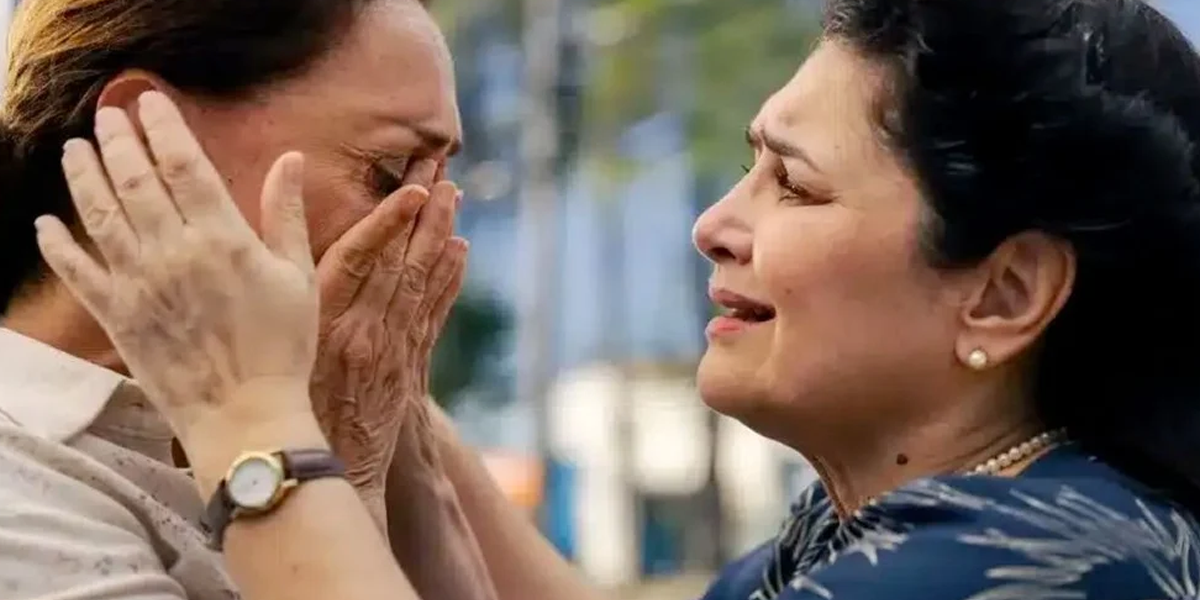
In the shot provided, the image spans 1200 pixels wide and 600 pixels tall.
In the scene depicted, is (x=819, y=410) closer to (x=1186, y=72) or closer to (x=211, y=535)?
(x=1186, y=72)

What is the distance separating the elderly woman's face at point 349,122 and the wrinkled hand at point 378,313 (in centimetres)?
6

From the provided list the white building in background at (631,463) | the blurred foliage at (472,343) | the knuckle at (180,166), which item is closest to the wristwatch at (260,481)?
the knuckle at (180,166)

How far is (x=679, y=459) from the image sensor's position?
50.0 ft

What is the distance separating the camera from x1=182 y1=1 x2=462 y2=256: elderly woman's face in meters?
1.73

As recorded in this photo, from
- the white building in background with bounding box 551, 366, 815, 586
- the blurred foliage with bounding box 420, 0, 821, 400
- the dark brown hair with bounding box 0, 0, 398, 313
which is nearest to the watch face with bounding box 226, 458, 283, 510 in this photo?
the dark brown hair with bounding box 0, 0, 398, 313

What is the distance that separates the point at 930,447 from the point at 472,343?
1045 centimetres

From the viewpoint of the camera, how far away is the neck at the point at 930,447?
1.70m

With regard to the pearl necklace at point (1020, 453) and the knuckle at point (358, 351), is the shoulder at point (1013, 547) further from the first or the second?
the knuckle at point (358, 351)

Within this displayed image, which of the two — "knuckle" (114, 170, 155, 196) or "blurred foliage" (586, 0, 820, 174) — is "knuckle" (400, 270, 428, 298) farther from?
"blurred foliage" (586, 0, 820, 174)

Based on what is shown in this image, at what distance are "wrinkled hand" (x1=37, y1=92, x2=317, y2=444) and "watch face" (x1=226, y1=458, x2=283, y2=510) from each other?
0.19 feet

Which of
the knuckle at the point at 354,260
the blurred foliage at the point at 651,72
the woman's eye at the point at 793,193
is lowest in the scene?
the blurred foliage at the point at 651,72

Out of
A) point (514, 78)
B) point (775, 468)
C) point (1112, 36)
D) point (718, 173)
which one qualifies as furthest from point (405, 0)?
point (775, 468)

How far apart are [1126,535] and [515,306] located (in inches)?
435

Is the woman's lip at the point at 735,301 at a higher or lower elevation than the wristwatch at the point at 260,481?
higher
